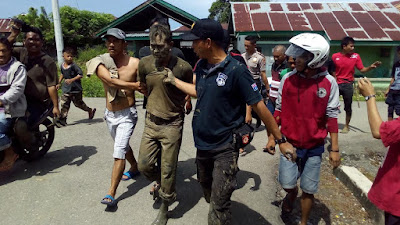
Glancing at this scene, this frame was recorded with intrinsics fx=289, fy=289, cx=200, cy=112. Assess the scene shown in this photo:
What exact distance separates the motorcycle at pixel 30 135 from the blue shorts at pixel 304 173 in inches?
139

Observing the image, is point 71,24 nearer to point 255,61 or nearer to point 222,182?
point 255,61

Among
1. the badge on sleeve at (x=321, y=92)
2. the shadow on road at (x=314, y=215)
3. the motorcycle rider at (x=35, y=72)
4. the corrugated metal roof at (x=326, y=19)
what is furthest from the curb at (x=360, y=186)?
the corrugated metal roof at (x=326, y=19)

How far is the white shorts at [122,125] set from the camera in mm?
3467

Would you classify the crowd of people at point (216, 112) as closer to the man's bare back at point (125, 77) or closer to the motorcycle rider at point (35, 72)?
the man's bare back at point (125, 77)

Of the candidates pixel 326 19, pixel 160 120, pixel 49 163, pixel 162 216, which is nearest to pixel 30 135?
pixel 49 163

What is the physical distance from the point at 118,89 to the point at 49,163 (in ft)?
7.16

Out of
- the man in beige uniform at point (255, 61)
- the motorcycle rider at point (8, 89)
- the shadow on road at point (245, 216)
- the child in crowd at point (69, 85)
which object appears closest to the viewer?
the shadow on road at point (245, 216)

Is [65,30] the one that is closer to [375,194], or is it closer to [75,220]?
[75,220]

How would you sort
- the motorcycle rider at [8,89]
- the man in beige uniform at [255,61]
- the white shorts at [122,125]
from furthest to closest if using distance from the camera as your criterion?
the man in beige uniform at [255,61] → the motorcycle rider at [8,89] → the white shorts at [122,125]

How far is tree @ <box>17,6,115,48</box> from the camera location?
21.4 metres

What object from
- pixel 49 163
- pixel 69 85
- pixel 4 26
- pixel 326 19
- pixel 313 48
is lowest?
pixel 49 163

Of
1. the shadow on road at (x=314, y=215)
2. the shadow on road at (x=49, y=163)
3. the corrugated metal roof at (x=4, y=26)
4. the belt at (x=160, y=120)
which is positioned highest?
the corrugated metal roof at (x=4, y=26)

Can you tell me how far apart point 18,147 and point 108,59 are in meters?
2.18

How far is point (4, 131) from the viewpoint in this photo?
3898mm
